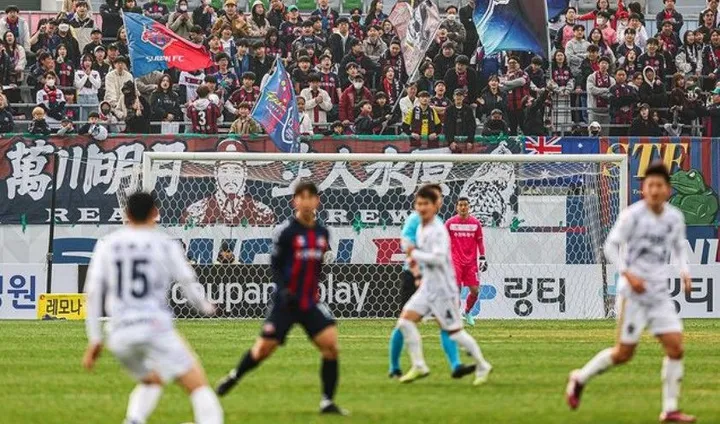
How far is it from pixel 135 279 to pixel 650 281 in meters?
4.77

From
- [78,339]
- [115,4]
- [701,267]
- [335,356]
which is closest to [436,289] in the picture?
[335,356]

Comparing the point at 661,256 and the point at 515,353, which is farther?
the point at 515,353

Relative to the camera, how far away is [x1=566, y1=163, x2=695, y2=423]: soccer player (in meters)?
13.9

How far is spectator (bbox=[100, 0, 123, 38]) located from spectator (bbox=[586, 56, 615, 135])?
1094 centimetres

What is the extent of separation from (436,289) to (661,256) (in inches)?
150

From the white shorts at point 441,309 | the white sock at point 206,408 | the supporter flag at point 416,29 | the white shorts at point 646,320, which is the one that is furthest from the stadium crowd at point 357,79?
the white sock at point 206,408

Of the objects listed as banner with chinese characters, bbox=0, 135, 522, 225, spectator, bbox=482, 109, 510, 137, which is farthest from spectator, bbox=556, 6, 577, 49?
banner with chinese characters, bbox=0, 135, 522, 225

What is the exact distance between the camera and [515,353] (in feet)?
72.5

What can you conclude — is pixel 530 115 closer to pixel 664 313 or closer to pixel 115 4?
pixel 115 4

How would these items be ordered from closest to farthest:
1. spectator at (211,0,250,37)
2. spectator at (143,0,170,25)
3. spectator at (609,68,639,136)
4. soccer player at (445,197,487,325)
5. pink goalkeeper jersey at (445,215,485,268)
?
soccer player at (445,197,487,325), pink goalkeeper jersey at (445,215,485,268), spectator at (609,68,639,136), spectator at (211,0,250,37), spectator at (143,0,170,25)

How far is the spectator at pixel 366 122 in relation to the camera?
34531 mm

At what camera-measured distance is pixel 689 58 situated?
37.3 meters

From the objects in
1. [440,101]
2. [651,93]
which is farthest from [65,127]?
[651,93]

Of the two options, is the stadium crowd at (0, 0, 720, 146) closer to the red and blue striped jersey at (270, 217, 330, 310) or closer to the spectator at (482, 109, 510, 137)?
the spectator at (482, 109, 510, 137)
